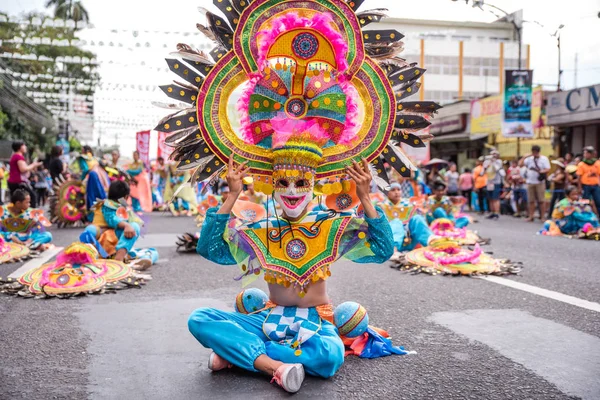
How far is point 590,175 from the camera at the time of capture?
13836 mm

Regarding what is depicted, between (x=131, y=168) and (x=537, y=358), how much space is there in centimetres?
1352

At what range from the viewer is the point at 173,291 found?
6406mm

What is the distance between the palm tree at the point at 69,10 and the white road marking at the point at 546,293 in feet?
124

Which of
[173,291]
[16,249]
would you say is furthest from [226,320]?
[16,249]

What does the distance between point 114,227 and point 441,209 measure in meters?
4.96

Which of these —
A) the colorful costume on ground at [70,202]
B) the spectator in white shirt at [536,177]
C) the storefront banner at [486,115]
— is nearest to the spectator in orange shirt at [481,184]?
the spectator in white shirt at [536,177]

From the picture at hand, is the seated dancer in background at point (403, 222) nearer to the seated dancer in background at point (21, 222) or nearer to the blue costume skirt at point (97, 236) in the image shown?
the blue costume skirt at point (97, 236)

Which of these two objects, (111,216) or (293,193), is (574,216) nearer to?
(111,216)

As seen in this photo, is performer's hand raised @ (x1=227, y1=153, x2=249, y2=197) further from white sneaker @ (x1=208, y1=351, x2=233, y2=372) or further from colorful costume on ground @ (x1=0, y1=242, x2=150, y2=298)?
colorful costume on ground @ (x1=0, y1=242, x2=150, y2=298)

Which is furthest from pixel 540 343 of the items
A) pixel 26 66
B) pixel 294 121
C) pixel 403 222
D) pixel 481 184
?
pixel 26 66

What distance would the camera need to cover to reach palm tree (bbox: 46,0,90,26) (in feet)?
131

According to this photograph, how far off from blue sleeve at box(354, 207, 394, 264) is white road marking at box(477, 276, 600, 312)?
2734 mm

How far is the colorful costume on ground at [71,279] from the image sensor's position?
609 centimetres

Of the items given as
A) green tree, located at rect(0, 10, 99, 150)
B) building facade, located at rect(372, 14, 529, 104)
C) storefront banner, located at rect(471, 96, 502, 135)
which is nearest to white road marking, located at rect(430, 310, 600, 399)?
green tree, located at rect(0, 10, 99, 150)
